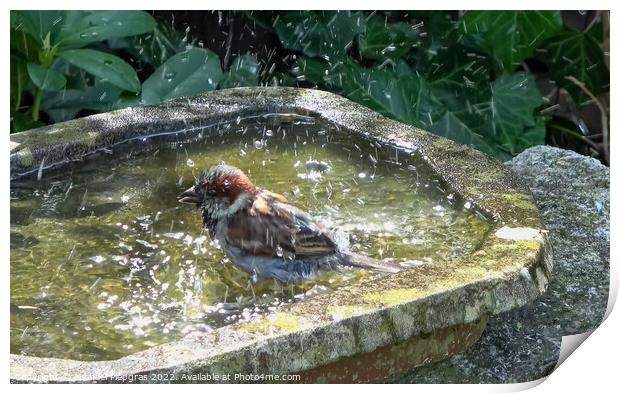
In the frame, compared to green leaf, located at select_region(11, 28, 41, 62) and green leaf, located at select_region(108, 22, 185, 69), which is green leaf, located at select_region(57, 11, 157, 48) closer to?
green leaf, located at select_region(11, 28, 41, 62)

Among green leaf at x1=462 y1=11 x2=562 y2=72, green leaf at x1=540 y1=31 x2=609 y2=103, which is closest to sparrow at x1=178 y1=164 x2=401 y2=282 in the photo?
green leaf at x1=462 y1=11 x2=562 y2=72

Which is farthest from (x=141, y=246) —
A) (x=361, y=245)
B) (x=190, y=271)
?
(x=361, y=245)

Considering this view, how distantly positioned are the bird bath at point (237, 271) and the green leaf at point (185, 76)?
0.63 ft

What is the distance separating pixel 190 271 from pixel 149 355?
0.78 metres

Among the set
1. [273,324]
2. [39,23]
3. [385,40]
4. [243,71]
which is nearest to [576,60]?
[385,40]

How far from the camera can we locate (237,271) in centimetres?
328

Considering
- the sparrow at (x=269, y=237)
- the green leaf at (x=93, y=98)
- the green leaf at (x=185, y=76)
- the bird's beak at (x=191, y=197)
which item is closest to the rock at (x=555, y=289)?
the sparrow at (x=269, y=237)

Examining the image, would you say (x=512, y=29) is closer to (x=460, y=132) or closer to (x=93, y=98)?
(x=460, y=132)

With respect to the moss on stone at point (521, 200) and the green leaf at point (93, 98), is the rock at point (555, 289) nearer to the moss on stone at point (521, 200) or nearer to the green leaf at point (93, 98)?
the moss on stone at point (521, 200)

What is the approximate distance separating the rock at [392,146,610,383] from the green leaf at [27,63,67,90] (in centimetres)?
184

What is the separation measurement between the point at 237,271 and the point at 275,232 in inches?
7.0

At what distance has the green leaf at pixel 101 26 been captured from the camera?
4.08 m

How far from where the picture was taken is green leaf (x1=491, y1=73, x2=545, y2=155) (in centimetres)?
515

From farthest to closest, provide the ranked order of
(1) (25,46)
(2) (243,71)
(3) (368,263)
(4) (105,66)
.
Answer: (2) (243,71) → (4) (105,66) → (1) (25,46) → (3) (368,263)
